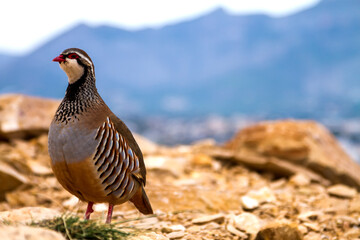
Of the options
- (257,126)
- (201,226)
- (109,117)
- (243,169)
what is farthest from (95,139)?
(257,126)

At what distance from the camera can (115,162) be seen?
11.7 feet

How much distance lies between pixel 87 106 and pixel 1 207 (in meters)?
3.71

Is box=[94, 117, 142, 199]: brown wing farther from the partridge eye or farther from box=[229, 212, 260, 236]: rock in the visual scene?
box=[229, 212, 260, 236]: rock

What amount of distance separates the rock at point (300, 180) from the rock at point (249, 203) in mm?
1960

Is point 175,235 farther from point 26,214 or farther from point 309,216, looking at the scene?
point 309,216

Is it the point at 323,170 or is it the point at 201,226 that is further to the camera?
the point at 323,170

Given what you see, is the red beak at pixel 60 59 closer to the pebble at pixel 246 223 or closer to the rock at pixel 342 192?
the pebble at pixel 246 223

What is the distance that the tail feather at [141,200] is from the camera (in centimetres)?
395

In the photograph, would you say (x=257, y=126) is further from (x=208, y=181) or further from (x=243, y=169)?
(x=208, y=181)

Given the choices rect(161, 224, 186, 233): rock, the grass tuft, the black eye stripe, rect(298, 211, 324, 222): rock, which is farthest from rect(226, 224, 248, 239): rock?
the black eye stripe

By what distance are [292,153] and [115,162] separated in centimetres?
567

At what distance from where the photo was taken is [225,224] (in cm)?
478

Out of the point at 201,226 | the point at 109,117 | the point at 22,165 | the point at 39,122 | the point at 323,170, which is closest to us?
the point at 109,117

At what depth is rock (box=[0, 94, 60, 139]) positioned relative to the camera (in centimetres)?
863
